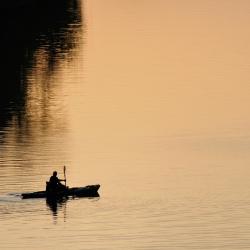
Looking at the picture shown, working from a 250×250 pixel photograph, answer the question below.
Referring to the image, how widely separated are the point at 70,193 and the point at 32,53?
174ft

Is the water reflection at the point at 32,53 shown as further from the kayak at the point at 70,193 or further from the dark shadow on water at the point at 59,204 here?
the dark shadow on water at the point at 59,204

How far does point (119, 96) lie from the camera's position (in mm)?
96438

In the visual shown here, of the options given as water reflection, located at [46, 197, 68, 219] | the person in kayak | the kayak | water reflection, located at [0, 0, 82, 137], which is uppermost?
water reflection, located at [0, 0, 82, 137]

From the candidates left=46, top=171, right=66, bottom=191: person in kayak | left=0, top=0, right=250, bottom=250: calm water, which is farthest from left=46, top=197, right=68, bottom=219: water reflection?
left=46, top=171, right=66, bottom=191: person in kayak

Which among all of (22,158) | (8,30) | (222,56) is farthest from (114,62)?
(22,158)

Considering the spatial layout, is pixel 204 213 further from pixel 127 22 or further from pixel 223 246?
pixel 127 22

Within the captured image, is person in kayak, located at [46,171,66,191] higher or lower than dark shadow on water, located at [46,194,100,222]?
higher

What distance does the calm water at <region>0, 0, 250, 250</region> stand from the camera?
62.6 metres

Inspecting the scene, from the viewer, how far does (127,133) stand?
83.6 metres

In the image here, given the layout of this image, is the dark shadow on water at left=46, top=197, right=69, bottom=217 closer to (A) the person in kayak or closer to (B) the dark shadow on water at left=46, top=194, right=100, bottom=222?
(B) the dark shadow on water at left=46, top=194, right=100, bottom=222

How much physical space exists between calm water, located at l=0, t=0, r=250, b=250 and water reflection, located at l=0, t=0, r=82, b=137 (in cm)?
19

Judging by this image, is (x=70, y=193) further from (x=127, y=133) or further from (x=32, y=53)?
(x=32, y=53)

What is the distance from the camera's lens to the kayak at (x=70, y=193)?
67750mm

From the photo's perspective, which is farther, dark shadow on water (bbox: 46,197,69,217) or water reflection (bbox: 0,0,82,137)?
water reflection (bbox: 0,0,82,137)
